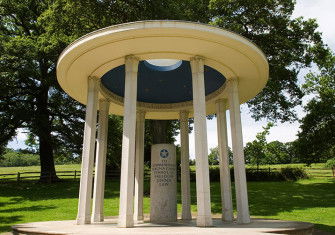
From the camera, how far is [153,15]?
23531 millimetres

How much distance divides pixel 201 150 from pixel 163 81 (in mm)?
6634

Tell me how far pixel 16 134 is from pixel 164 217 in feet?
91.9

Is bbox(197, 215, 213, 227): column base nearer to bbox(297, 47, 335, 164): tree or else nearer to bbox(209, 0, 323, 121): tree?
bbox(209, 0, 323, 121): tree

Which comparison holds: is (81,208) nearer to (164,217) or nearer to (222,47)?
(164,217)

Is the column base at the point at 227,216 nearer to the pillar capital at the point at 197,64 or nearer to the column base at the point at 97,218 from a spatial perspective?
the column base at the point at 97,218

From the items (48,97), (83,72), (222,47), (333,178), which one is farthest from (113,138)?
(333,178)

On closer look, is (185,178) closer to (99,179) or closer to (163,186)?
(163,186)

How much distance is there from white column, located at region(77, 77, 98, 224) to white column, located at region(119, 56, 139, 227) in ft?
7.68

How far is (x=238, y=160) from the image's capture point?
42.0ft

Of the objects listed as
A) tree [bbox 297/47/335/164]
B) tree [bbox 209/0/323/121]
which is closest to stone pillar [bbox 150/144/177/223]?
tree [bbox 209/0/323/121]

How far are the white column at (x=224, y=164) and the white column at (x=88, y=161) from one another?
593cm

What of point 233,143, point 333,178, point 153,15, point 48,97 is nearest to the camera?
point 233,143

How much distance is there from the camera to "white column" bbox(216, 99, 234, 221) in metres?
14.1

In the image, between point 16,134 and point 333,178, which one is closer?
point 16,134
